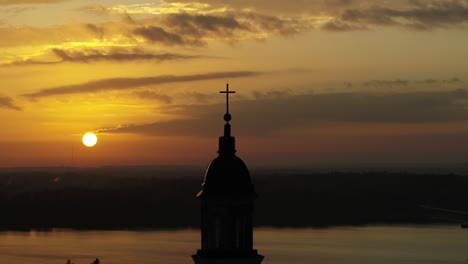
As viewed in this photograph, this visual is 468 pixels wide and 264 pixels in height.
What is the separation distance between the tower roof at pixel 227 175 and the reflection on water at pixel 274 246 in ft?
155

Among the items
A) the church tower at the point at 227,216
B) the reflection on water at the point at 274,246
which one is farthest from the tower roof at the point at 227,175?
the reflection on water at the point at 274,246

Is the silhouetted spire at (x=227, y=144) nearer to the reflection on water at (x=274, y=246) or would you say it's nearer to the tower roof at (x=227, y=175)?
the tower roof at (x=227, y=175)

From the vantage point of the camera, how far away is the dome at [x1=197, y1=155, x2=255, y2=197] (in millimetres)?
16734

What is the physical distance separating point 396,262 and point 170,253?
15.3 metres

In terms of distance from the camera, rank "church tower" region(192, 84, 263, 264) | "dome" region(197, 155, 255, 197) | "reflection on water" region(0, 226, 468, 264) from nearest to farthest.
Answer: "church tower" region(192, 84, 263, 264) < "dome" region(197, 155, 255, 197) < "reflection on water" region(0, 226, 468, 264)

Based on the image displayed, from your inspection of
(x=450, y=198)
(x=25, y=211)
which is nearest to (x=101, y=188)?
(x=25, y=211)

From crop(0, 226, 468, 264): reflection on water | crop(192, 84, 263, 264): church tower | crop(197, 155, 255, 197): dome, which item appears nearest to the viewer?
crop(192, 84, 263, 264): church tower

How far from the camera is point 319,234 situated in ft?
314

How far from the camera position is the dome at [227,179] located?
16734 millimetres

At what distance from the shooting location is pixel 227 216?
1653 cm

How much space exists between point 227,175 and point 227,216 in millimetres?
685

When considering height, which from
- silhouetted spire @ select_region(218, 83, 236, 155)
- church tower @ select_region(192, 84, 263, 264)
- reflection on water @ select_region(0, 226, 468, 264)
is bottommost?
church tower @ select_region(192, 84, 263, 264)

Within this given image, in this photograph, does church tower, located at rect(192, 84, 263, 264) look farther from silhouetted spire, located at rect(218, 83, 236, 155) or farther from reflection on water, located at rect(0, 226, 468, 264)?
reflection on water, located at rect(0, 226, 468, 264)

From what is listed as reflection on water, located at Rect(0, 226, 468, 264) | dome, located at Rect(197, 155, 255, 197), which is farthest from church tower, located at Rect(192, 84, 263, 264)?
reflection on water, located at Rect(0, 226, 468, 264)
